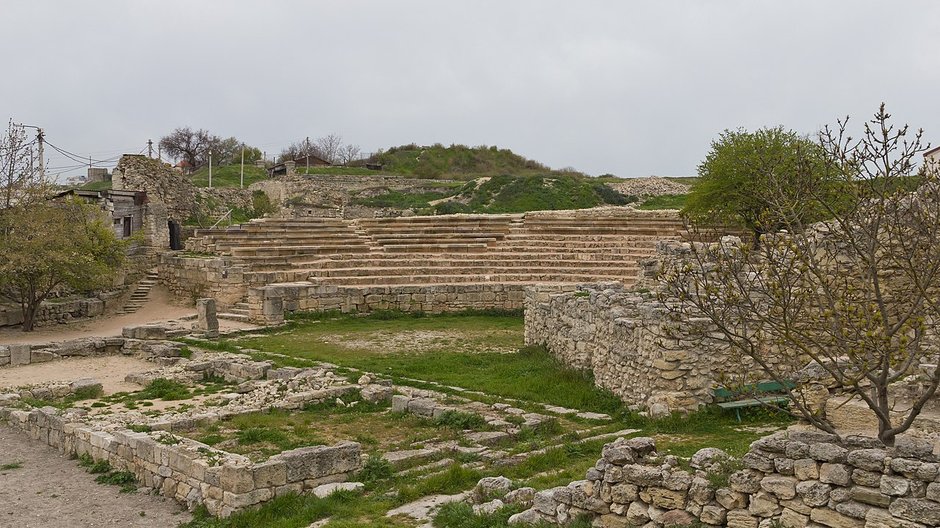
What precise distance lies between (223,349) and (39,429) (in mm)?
6677

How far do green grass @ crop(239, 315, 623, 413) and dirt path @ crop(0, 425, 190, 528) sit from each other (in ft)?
18.6

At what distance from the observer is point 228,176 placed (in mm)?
53594

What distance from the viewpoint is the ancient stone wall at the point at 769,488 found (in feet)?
16.6

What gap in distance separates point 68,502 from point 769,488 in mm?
7740

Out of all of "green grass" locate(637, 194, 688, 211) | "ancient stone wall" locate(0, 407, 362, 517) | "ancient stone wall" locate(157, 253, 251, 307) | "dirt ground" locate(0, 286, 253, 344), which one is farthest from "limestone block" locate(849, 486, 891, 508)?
"green grass" locate(637, 194, 688, 211)

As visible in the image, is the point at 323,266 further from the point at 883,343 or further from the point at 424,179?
the point at 424,179

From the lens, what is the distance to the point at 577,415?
1164 cm

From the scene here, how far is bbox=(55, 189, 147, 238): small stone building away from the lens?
3180 cm

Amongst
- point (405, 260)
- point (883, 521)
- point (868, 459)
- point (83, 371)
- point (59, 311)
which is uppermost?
point (405, 260)

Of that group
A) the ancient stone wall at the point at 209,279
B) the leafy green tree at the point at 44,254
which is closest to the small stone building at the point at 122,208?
the ancient stone wall at the point at 209,279

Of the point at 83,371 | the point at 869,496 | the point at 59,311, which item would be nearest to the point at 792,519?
the point at 869,496

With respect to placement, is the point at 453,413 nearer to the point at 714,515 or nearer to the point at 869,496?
the point at 714,515

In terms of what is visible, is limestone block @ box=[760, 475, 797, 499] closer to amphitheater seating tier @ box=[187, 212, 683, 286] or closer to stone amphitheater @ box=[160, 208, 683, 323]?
stone amphitheater @ box=[160, 208, 683, 323]

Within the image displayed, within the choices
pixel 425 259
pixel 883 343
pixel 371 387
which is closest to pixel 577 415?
pixel 371 387
